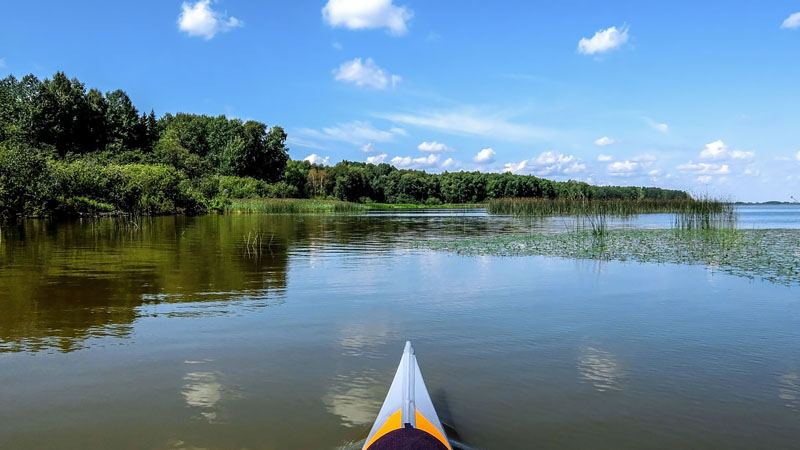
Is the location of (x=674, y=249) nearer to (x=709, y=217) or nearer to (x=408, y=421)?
(x=709, y=217)

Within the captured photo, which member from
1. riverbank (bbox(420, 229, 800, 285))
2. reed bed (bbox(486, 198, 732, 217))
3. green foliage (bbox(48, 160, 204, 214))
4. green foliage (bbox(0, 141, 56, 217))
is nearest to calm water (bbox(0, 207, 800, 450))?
riverbank (bbox(420, 229, 800, 285))

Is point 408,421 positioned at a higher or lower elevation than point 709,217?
lower

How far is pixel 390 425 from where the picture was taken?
3.39m

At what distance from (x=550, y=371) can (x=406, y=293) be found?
15.9 ft

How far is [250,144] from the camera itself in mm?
86688

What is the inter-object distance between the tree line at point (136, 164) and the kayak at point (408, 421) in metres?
37.6

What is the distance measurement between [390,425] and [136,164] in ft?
188

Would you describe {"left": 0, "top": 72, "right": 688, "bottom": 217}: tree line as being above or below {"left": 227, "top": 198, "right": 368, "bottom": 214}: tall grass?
above


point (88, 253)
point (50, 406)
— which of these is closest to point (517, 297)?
point (50, 406)

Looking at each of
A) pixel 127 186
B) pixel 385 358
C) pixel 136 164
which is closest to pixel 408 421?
pixel 385 358

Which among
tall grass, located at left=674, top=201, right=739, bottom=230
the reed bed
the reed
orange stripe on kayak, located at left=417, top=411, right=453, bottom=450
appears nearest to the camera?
orange stripe on kayak, located at left=417, top=411, right=453, bottom=450

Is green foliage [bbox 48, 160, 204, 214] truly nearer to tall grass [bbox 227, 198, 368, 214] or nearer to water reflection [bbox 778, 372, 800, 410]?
tall grass [bbox 227, 198, 368, 214]

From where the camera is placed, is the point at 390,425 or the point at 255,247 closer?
the point at 390,425

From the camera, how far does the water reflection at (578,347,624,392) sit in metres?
5.13
